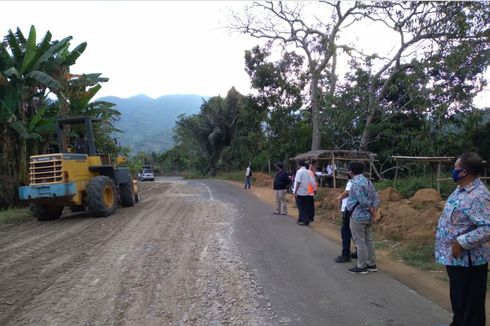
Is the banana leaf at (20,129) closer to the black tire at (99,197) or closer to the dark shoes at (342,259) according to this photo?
the black tire at (99,197)

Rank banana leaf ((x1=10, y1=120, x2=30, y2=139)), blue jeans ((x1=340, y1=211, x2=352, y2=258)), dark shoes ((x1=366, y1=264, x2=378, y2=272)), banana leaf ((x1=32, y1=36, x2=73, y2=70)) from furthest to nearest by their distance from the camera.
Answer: banana leaf ((x1=32, y1=36, x2=73, y2=70)), banana leaf ((x1=10, y1=120, x2=30, y2=139)), blue jeans ((x1=340, y1=211, x2=352, y2=258)), dark shoes ((x1=366, y1=264, x2=378, y2=272))

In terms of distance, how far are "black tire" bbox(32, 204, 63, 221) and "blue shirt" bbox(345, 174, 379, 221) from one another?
32.2ft

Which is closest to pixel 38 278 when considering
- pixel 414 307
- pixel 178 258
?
pixel 178 258

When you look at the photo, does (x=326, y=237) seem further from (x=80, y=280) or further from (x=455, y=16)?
(x=455, y=16)

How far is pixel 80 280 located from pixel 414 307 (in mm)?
4441

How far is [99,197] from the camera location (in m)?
12.3

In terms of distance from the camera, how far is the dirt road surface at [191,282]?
15.2 ft

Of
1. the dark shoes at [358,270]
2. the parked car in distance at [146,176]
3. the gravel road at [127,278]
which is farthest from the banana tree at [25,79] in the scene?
the parked car in distance at [146,176]

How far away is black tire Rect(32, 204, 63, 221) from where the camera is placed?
12.6m

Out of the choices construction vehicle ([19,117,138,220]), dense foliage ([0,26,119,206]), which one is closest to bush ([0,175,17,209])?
dense foliage ([0,26,119,206])

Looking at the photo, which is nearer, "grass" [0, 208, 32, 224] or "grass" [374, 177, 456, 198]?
"grass" [0, 208, 32, 224]

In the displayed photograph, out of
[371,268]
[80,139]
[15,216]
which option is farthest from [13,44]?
[371,268]

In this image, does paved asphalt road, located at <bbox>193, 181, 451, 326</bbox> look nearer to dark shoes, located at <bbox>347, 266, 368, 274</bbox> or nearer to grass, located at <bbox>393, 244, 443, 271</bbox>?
dark shoes, located at <bbox>347, 266, 368, 274</bbox>

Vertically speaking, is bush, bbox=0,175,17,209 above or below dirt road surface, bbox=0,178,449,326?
above
